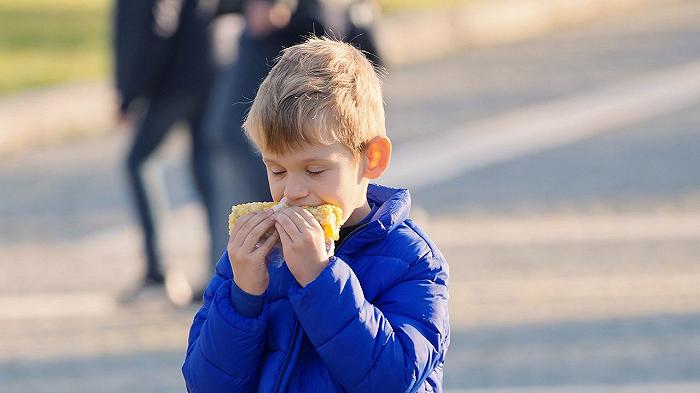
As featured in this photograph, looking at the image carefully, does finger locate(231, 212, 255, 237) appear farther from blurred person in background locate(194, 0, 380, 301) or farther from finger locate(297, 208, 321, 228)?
blurred person in background locate(194, 0, 380, 301)

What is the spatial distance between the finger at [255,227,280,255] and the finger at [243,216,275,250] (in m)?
0.02

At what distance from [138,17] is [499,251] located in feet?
8.85

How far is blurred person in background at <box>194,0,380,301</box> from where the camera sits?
668 cm

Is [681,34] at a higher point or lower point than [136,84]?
lower

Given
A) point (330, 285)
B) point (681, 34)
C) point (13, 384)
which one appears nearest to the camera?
point (330, 285)

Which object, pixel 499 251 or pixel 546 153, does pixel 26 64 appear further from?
pixel 499 251

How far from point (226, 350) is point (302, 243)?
0.25 metres

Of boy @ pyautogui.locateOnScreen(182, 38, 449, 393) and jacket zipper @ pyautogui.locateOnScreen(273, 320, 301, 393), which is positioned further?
jacket zipper @ pyautogui.locateOnScreen(273, 320, 301, 393)

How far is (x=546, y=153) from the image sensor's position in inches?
493

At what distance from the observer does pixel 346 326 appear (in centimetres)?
276

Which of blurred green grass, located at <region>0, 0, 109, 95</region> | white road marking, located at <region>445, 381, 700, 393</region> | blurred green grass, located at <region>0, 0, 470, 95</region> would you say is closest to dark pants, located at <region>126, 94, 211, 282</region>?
white road marking, located at <region>445, 381, 700, 393</region>

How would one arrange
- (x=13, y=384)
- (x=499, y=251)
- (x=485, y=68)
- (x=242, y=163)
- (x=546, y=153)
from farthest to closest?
(x=485, y=68) < (x=546, y=153) < (x=499, y=251) < (x=242, y=163) < (x=13, y=384)

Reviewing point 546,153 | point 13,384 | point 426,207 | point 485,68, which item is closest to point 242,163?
point 13,384


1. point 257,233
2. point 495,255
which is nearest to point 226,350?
point 257,233
